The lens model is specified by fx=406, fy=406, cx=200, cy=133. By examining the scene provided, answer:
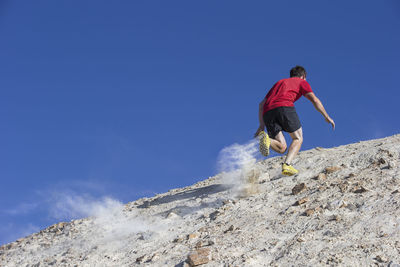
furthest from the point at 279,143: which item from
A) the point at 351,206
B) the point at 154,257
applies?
the point at 154,257

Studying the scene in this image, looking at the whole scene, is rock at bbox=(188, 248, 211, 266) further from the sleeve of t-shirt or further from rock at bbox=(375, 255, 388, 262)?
the sleeve of t-shirt

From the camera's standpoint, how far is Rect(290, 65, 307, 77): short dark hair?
6.66m

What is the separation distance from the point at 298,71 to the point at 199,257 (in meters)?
3.83

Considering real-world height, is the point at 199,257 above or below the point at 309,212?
below

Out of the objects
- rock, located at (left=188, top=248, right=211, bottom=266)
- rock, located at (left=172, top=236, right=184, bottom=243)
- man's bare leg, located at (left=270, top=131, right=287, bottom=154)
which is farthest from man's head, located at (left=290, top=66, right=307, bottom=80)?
rock, located at (left=188, top=248, right=211, bottom=266)

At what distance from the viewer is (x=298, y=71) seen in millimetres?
6664

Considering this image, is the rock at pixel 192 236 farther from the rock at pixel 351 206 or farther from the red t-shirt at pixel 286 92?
the red t-shirt at pixel 286 92

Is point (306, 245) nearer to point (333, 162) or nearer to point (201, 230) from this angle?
point (201, 230)

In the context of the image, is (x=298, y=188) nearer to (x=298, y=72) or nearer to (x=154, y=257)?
(x=298, y=72)

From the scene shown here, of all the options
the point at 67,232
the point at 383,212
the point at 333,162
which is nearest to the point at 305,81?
the point at 333,162

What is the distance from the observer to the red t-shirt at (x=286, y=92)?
246 inches

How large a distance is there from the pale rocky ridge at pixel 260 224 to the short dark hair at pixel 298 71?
60.7 inches

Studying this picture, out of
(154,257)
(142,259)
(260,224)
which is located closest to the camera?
(154,257)

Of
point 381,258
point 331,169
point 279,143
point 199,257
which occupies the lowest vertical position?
point 381,258
